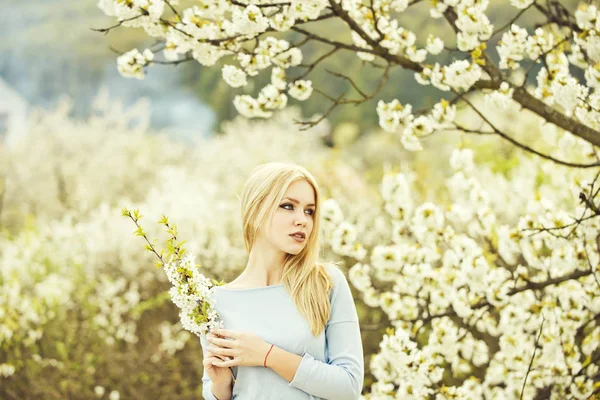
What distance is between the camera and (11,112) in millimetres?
11047

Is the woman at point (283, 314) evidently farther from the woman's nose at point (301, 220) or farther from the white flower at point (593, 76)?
the white flower at point (593, 76)

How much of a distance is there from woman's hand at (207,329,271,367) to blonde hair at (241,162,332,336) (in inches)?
5.1

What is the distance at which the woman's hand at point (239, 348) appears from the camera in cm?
140

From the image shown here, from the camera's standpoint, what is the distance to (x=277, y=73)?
2418mm

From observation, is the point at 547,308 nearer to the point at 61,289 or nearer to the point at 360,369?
the point at 360,369

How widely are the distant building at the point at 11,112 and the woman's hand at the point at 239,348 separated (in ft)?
33.3

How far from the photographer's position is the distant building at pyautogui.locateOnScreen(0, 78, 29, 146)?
35.5 feet

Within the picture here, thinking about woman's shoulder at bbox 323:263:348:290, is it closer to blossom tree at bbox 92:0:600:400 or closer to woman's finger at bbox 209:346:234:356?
woman's finger at bbox 209:346:234:356

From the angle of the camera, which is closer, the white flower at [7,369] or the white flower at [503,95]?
the white flower at [503,95]

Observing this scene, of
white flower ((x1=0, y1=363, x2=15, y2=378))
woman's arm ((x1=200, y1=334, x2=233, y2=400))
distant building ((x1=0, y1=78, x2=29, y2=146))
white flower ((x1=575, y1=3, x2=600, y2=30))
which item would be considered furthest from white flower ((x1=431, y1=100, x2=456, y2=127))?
distant building ((x1=0, y1=78, x2=29, y2=146))

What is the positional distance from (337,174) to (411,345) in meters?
5.97

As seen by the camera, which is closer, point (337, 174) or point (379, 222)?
point (379, 222)

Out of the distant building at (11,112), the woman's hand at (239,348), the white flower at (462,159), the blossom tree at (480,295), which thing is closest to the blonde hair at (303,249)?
the woman's hand at (239,348)

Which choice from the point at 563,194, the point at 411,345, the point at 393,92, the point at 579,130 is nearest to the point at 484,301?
the point at 411,345
